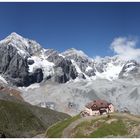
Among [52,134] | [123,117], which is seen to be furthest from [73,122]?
[123,117]

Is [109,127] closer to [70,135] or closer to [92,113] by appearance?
[70,135]

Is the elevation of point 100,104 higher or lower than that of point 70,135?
higher

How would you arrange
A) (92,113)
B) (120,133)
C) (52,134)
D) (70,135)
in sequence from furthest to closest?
A: (92,113), (52,134), (70,135), (120,133)

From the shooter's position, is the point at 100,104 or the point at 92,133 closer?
the point at 92,133

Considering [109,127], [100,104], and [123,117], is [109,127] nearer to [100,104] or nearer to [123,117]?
[123,117]

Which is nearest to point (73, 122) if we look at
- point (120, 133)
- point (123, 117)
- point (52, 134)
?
point (52, 134)

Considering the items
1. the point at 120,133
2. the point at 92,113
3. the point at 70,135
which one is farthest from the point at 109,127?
the point at 92,113

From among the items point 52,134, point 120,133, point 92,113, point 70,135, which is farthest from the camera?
point 92,113

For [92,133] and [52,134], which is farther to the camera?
[52,134]

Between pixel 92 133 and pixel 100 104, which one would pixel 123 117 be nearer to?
pixel 92 133
